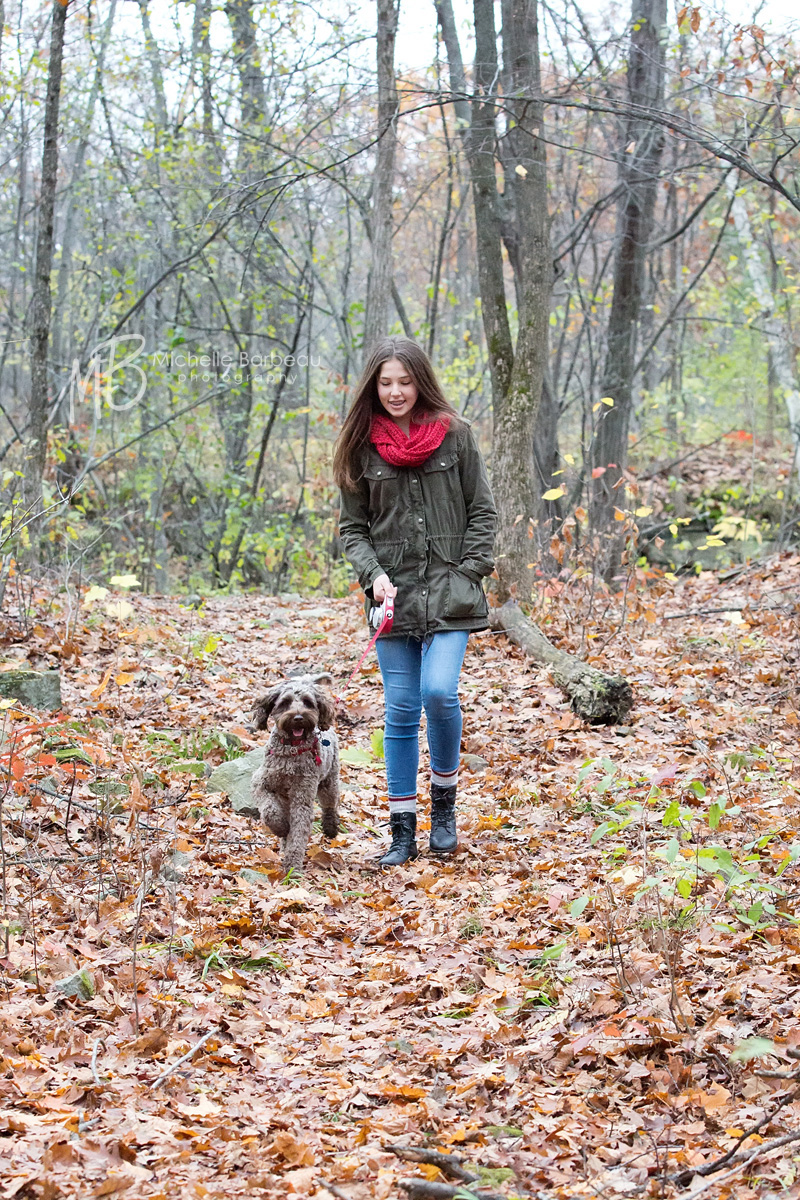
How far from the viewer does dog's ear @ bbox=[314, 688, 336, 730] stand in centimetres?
531

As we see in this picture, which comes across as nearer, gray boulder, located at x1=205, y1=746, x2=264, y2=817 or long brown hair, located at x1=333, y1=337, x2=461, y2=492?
long brown hair, located at x1=333, y1=337, x2=461, y2=492

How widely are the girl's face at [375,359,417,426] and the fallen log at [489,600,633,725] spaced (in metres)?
3.11

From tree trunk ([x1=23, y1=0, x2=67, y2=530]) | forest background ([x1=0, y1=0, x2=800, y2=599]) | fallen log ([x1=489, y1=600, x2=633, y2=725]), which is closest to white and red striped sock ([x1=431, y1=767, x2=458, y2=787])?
fallen log ([x1=489, y1=600, x2=633, y2=725])

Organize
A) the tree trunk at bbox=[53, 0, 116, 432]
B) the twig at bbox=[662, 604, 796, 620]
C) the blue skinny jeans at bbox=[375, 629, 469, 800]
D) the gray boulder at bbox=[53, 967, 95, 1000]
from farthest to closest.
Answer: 1. the tree trunk at bbox=[53, 0, 116, 432]
2. the twig at bbox=[662, 604, 796, 620]
3. the blue skinny jeans at bbox=[375, 629, 469, 800]
4. the gray boulder at bbox=[53, 967, 95, 1000]

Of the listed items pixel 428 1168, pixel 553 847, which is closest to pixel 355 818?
pixel 553 847

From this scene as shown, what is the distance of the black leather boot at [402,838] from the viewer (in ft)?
17.1

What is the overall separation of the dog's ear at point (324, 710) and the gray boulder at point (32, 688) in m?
2.33

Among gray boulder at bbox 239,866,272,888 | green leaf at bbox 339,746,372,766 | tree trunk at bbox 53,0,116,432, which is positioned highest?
tree trunk at bbox 53,0,116,432

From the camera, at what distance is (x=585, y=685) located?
7.45 meters

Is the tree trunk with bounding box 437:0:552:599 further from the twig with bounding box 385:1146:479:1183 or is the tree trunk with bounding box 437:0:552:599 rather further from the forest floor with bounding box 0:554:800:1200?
the twig with bounding box 385:1146:479:1183

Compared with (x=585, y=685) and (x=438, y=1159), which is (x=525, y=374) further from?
(x=438, y=1159)

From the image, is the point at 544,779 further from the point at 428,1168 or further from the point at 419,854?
the point at 428,1168

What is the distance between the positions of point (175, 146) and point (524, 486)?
837 cm

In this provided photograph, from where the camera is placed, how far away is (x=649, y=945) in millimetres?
3705
